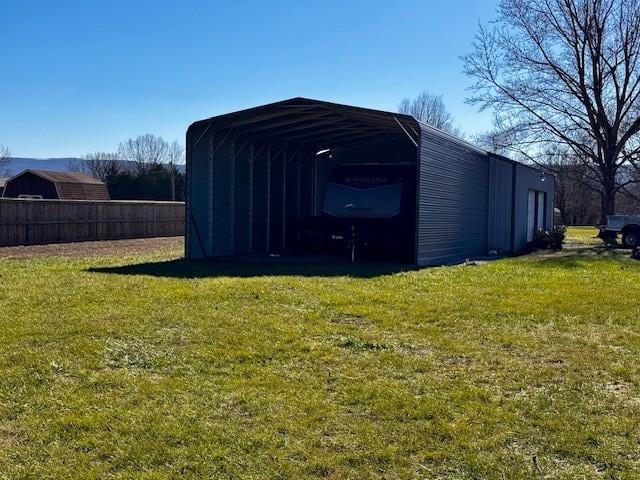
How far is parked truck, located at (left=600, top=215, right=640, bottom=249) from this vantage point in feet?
79.6

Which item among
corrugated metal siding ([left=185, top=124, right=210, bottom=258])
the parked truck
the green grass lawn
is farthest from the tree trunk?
the green grass lawn

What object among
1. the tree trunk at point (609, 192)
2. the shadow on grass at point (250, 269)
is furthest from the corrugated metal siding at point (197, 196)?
the tree trunk at point (609, 192)

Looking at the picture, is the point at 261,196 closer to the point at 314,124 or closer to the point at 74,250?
the point at 314,124

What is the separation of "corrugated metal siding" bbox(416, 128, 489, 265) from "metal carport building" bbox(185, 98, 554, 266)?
0.02 meters

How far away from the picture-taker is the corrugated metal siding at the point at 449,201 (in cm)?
1442

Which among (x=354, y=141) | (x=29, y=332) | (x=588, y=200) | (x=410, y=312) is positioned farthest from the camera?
(x=588, y=200)

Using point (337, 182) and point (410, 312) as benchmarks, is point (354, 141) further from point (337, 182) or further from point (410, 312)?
point (410, 312)

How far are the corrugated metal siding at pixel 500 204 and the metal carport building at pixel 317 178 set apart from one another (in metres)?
0.03

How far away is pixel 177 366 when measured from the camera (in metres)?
5.41

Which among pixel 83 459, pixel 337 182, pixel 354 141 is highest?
pixel 354 141

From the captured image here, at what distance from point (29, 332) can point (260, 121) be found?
33.2ft

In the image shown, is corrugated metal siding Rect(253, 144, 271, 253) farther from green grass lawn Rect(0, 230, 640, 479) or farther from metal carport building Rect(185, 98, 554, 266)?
green grass lawn Rect(0, 230, 640, 479)

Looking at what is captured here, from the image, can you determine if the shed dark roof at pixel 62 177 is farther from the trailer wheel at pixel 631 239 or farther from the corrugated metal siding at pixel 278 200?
the trailer wheel at pixel 631 239

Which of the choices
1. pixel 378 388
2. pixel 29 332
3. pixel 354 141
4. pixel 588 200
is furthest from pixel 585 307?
pixel 588 200
